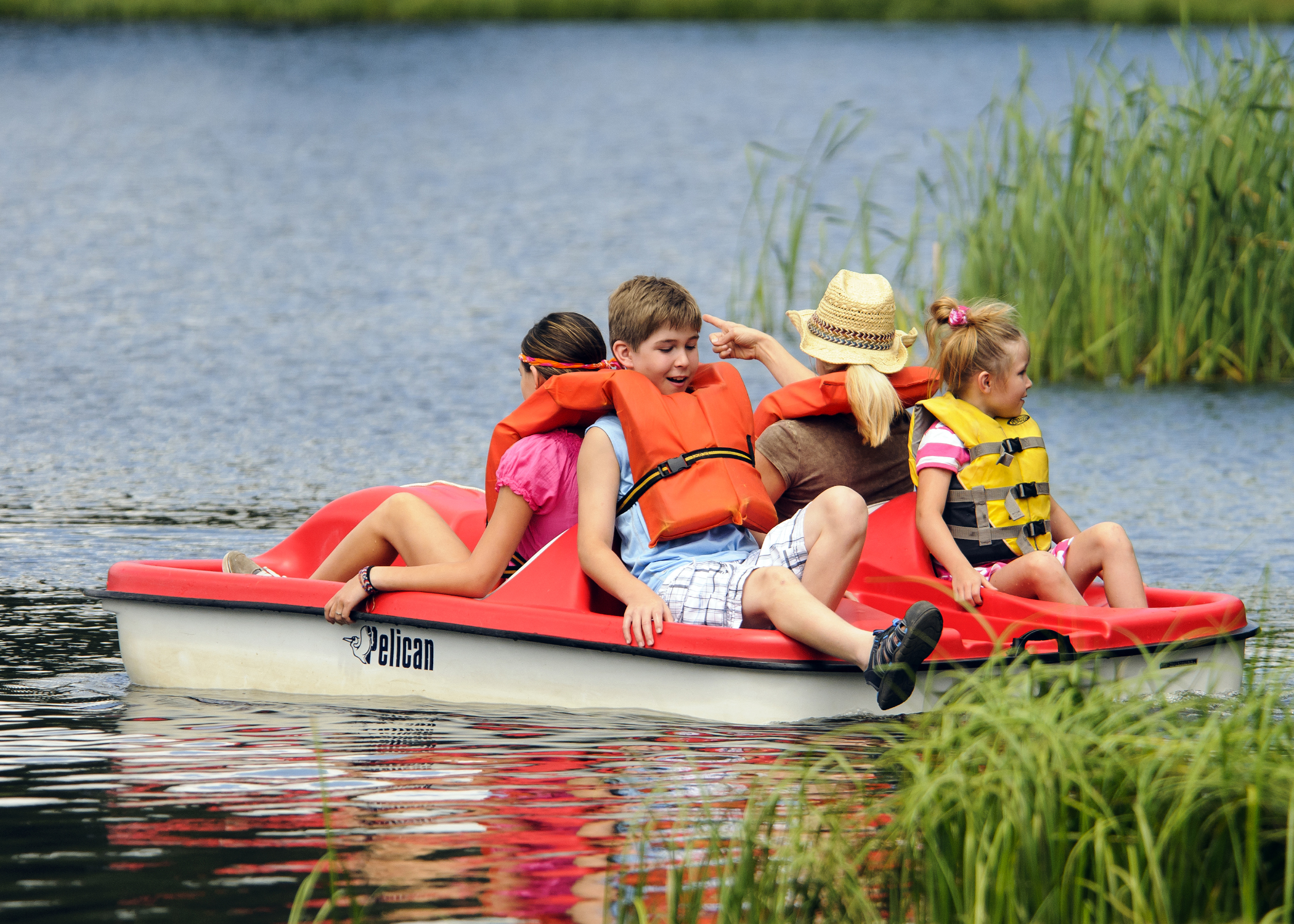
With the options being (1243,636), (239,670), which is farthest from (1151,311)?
(239,670)

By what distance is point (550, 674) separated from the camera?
4.75 meters

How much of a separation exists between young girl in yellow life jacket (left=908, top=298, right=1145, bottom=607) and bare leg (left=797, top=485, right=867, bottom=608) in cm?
36

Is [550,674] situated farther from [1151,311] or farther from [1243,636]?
[1151,311]

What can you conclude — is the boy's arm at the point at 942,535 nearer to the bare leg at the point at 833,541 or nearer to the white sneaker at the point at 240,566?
the bare leg at the point at 833,541

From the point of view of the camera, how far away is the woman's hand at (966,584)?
473 cm

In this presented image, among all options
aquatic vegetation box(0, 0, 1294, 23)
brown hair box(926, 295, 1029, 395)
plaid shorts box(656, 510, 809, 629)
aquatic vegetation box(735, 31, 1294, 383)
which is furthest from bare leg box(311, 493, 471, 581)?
aquatic vegetation box(0, 0, 1294, 23)

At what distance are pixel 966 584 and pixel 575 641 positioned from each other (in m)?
1.00

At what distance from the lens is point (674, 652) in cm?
454

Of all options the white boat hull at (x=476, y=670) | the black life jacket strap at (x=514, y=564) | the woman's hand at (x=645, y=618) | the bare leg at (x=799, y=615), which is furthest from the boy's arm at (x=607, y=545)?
the black life jacket strap at (x=514, y=564)

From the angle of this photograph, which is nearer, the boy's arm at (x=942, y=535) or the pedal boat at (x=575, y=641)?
the pedal boat at (x=575, y=641)

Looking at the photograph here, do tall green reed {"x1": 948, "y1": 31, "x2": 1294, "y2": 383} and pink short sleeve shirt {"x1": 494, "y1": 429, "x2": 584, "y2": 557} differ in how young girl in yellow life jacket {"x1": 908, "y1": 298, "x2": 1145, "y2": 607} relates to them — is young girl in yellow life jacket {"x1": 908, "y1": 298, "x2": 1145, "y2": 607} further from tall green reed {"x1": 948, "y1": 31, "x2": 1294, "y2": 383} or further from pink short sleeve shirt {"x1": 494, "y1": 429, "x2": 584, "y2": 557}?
tall green reed {"x1": 948, "y1": 31, "x2": 1294, "y2": 383}

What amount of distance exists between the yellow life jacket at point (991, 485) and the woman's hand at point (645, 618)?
2.75 ft

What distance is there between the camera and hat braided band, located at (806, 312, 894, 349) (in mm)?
5039

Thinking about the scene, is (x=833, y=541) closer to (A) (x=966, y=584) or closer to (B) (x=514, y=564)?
(A) (x=966, y=584)
